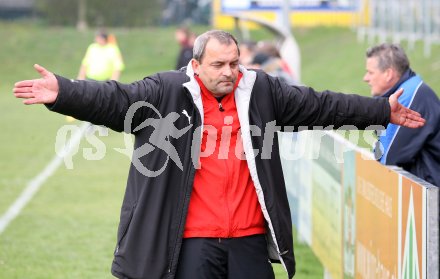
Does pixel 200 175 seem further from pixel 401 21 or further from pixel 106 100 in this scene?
pixel 401 21

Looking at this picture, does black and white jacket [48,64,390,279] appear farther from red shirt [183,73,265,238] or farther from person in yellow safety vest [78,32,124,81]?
person in yellow safety vest [78,32,124,81]

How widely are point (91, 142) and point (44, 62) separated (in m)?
33.1

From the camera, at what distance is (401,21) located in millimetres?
36781

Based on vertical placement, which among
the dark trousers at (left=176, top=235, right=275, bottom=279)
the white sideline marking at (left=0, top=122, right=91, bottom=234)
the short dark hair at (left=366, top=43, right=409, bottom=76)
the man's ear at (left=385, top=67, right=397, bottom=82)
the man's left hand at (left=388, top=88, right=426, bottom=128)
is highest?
the short dark hair at (left=366, top=43, right=409, bottom=76)

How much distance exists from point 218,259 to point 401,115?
55.6 inches

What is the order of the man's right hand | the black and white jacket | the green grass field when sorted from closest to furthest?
the man's right hand → the black and white jacket → the green grass field

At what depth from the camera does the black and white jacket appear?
5961 millimetres

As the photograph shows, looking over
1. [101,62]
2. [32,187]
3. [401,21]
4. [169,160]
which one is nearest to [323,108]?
[169,160]

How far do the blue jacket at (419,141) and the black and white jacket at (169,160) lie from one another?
1.71 m

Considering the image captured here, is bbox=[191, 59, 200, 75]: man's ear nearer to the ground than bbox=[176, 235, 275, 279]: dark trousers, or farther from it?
farther from it

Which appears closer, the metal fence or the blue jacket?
the blue jacket

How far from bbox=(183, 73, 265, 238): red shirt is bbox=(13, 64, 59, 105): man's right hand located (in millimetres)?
873

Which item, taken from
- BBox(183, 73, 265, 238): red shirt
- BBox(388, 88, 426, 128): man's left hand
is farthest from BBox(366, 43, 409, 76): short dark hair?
BBox(183, 73, 265, 238): red shirt

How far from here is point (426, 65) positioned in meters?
27.1
